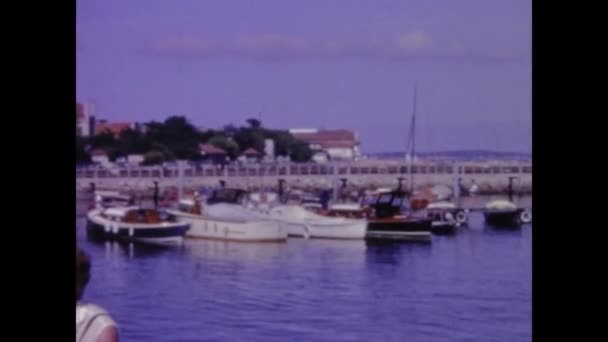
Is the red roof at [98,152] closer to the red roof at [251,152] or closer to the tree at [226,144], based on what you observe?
the tree at [226,144]

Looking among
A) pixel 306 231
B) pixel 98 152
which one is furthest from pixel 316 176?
pixel 98 152

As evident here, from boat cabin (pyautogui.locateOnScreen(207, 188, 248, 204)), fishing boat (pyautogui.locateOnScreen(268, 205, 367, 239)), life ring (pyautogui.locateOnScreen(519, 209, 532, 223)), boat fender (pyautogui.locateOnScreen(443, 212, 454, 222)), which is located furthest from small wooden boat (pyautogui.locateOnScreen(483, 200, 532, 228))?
boat cabin (pyautogui.locateOnScreen(207, 188, 248, 204))

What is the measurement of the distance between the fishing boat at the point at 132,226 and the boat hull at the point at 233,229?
0.10 meters

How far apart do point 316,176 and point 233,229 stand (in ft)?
2.35

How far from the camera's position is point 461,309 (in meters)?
3.95

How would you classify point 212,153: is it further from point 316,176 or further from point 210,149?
point 316,176

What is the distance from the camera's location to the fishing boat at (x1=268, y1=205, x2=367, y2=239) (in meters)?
5.42

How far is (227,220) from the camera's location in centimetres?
531

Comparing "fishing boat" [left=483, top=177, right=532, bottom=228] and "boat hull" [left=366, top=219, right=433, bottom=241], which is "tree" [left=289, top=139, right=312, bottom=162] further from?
"boat hull" [left=366, top=219, right=433, bottom=241]

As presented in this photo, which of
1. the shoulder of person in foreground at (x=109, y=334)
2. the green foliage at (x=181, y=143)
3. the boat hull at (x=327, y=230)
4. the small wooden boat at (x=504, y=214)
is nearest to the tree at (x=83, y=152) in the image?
the green foliage at (x=181, y=143)

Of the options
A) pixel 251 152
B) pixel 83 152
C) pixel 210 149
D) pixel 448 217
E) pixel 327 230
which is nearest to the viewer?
pixel 83 152
